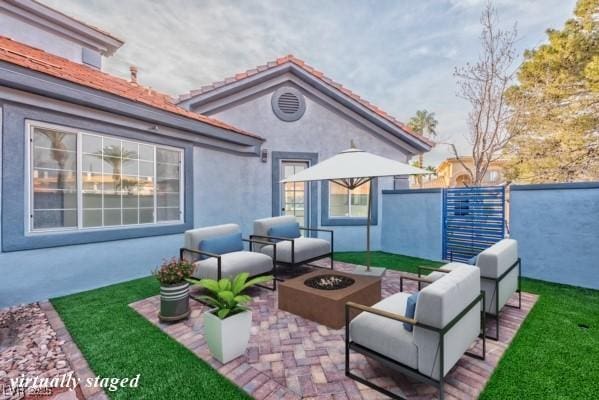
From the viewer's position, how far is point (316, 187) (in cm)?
884

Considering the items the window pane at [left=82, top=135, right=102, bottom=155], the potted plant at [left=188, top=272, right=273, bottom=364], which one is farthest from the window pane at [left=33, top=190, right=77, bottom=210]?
the potted plant at [left=188, top=272, right=273, bottom=364]

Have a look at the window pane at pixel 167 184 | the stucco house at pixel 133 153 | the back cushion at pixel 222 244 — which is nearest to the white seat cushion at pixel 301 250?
the back cushion at pixel 222 244

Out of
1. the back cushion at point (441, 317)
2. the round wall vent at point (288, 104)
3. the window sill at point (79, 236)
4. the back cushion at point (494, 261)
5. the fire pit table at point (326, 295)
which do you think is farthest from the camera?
the round wall vent at point (288, 104)

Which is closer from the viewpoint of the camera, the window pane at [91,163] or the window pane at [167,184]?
the window pane at [91,163]

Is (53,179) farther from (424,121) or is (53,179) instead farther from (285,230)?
(424,121)

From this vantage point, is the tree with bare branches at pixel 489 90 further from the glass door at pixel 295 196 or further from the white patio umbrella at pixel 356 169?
the white patio umbrella at pixel 356 169

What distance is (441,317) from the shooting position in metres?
2.10

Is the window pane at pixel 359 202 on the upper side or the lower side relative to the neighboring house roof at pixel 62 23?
lower

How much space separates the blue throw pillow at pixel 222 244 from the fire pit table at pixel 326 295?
71.0 inches

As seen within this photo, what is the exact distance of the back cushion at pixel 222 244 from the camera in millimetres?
5277

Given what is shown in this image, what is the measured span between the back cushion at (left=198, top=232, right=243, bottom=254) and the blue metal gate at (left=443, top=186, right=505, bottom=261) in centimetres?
502

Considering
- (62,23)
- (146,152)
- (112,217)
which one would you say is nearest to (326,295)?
(112,217)

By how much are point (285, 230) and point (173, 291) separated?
3408 mm

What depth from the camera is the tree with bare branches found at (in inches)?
Answer: 384
